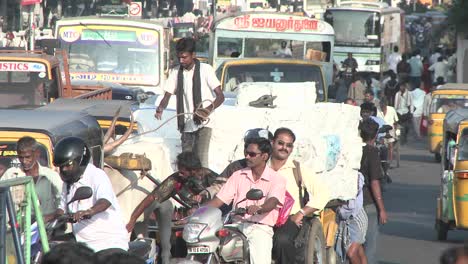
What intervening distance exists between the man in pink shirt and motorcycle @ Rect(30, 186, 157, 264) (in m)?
0.88

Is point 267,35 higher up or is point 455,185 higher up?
point 267,35

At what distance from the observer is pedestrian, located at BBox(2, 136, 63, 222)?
866cm

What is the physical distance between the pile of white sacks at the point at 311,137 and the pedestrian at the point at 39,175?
9.59 feet

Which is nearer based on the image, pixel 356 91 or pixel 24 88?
pixel 24 88

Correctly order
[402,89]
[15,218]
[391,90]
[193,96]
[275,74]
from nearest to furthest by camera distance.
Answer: [15,218], [193,96], [275,74], [402,89], [391,90]

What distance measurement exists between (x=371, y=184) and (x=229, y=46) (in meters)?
13.5

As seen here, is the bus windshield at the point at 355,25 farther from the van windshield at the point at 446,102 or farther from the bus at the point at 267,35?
the bus at the point at 267,35

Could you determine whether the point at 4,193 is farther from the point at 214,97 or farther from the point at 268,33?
the point at 268,33

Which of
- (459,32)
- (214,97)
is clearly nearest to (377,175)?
(214,97)

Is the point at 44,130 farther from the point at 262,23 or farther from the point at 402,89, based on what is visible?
the point at 402,89

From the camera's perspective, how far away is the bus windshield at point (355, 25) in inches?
1912

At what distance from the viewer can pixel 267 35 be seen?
2531 centimetres

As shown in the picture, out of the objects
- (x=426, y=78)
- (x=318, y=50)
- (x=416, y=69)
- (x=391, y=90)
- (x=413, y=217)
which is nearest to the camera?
(x=413, y=217)

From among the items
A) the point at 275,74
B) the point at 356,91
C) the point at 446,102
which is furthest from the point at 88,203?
the point at 356,91
